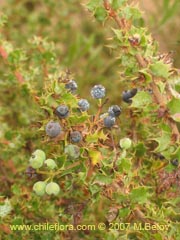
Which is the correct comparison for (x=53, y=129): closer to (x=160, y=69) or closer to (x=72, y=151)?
(x=72, y=151)

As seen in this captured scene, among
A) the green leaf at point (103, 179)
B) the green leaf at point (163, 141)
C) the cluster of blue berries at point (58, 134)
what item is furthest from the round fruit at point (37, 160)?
the green leaf at point (163, 141)

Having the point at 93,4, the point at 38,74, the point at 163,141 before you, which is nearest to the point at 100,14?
the point at 93,4

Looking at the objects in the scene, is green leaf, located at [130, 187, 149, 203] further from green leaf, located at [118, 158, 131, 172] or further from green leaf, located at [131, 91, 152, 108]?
green leaf, located at [131, 91, 152, 108]

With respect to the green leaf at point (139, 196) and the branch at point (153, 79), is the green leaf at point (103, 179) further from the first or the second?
the branch at point (153, 79)

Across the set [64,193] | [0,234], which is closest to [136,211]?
[64,193]

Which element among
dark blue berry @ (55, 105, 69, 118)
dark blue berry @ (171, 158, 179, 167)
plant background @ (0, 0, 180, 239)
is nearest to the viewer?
dark blue berry @ (55, 105, 69, 118)

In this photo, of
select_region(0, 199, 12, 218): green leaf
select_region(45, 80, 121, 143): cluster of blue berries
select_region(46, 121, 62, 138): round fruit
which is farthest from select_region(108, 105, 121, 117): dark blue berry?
select_region(0, 199, 12, 218): green leaf

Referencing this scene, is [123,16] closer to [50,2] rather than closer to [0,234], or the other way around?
[0,234]
